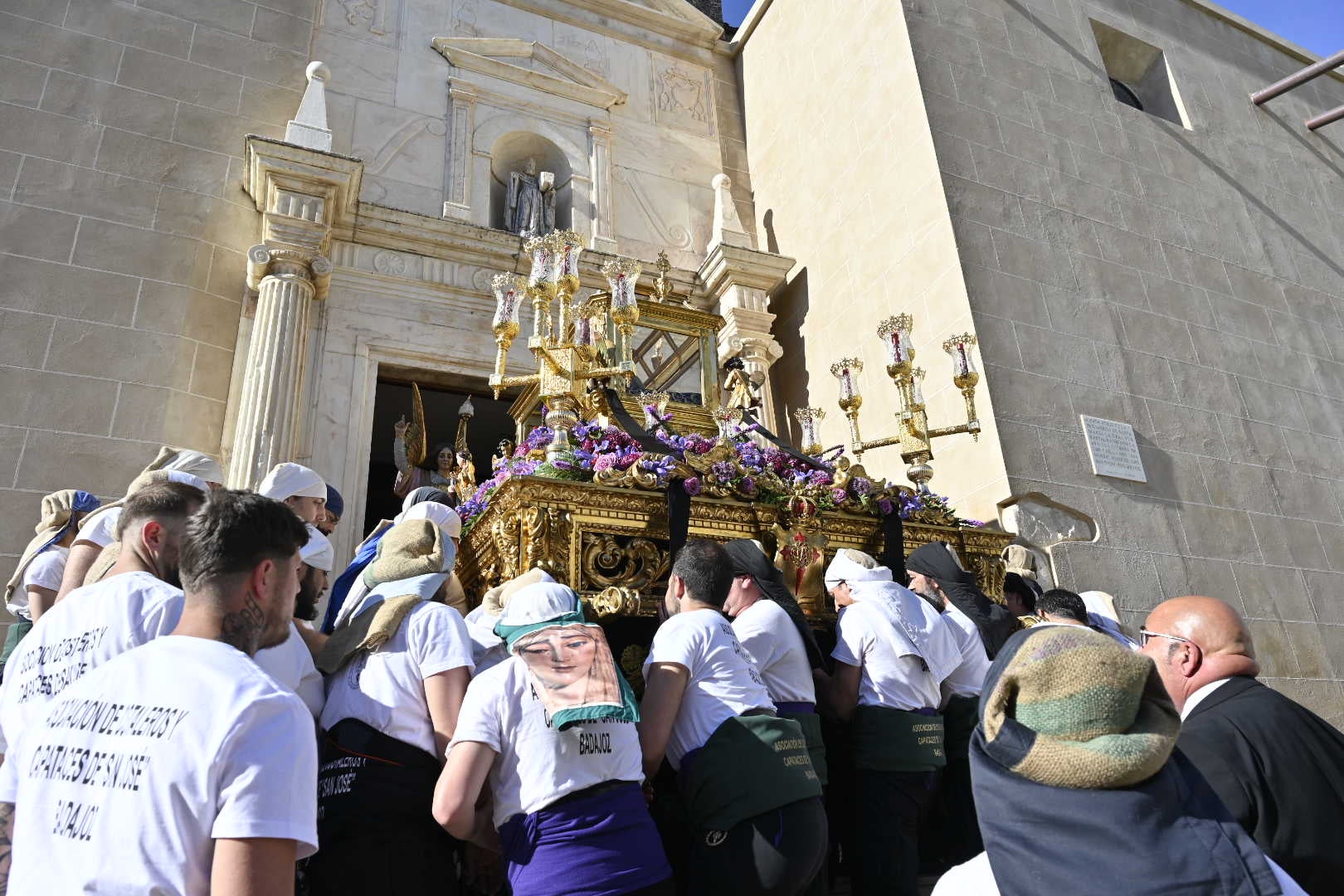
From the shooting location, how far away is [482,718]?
2344 mm

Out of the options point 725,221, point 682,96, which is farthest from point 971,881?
point 682,96

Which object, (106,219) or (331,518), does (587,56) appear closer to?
(106,219)

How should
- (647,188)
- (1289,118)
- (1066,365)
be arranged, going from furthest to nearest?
(1289,118) < (647,188) < (1066,365)

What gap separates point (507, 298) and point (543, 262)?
37cm

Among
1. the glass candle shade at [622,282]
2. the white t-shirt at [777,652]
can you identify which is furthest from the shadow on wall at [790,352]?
the white t-shirt at [777,652]

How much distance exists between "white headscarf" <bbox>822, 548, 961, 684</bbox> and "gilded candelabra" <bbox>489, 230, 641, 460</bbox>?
194cm

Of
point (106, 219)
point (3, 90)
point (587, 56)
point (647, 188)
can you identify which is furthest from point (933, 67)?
point (3, 90)

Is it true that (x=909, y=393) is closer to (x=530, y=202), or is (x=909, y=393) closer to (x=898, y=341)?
(x=898, y=341)

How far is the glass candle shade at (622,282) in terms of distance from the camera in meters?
5.70

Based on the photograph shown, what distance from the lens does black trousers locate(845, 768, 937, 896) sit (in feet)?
10.5

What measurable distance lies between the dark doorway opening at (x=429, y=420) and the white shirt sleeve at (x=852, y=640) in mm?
5562

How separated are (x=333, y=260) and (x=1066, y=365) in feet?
23.2

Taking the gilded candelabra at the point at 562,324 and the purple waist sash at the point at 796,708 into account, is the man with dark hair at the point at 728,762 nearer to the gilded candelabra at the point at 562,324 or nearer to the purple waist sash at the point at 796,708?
the purple waist sash at the point at 796,708

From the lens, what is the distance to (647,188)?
1031 centimetres
